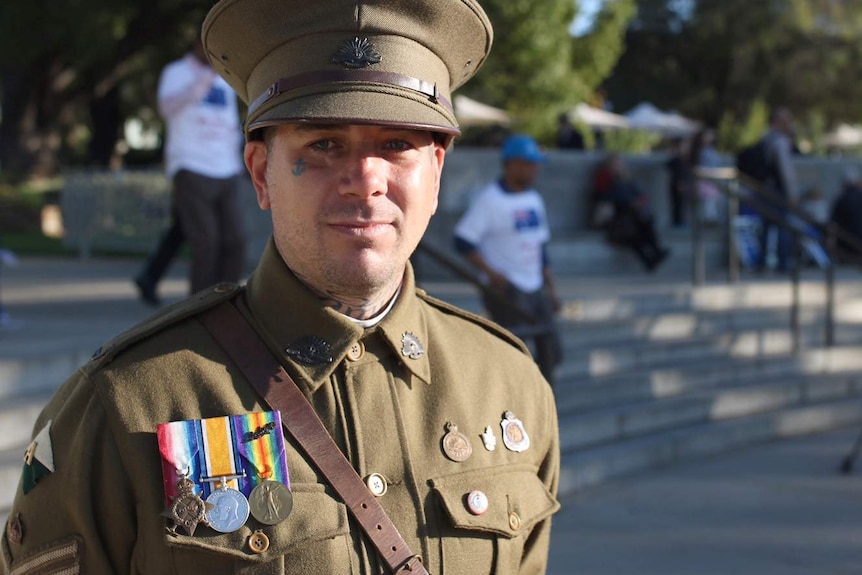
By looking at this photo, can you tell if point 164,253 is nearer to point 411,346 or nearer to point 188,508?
point 411,346

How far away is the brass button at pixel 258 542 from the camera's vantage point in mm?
1845

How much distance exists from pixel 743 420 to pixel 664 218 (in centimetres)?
731

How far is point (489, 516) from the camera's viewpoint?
205cm

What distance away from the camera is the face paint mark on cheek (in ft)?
6.19

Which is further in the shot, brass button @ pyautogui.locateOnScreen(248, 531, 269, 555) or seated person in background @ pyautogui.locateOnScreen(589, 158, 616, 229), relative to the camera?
seated person in background @ pyautogui.locateOnScreen(589, 158, 616, 229)

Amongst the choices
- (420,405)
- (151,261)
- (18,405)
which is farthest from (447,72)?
(151,261)

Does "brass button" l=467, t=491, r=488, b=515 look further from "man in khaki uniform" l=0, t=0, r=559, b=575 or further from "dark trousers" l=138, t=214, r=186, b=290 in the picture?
"dark trousers" l=138, t=214, r=186, b=290

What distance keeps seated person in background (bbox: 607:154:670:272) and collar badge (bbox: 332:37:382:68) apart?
39.2 feet

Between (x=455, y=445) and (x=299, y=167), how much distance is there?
54 centimetres

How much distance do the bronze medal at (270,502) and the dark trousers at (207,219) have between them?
5.09 metres

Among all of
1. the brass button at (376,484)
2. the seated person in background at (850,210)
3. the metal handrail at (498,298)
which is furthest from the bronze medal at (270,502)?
the seated person in background at (850,210)

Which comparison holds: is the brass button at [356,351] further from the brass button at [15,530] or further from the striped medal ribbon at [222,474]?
the brass button at [15,530]

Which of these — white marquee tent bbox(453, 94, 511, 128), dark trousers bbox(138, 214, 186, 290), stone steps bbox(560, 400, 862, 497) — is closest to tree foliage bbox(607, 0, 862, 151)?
white marquee tent bbox(453, 94, 511, 128)

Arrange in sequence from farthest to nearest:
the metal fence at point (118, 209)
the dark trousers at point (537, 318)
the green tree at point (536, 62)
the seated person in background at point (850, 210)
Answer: the green tree at point (536, 62), the metal fence at point (118, 209), the seated person in background at point (850, 210), the dark trousers at point (537, 318)
